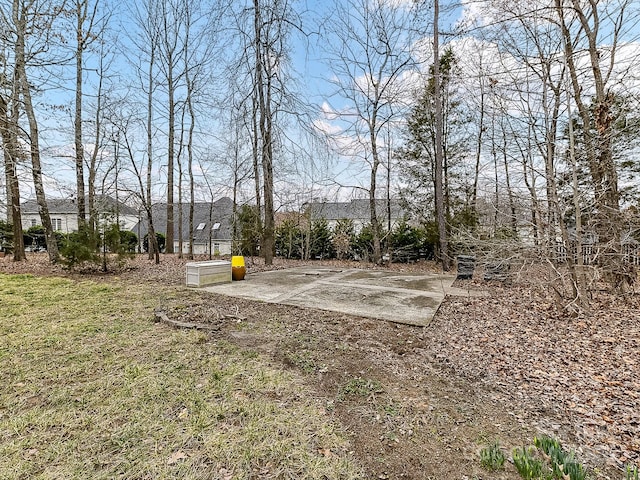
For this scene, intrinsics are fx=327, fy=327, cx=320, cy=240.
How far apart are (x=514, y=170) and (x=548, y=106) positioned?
98 cm

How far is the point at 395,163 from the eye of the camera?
40.2ft

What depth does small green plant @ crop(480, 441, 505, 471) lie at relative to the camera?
1675mm

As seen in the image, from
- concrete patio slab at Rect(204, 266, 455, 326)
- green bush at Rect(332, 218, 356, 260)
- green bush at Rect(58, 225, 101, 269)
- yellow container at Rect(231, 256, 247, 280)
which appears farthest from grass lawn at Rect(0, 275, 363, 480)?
green bush at Rect(332, 218, 356, 260)

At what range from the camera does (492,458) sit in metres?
1.71

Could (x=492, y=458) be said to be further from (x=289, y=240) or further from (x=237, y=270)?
(x=289, y=240)

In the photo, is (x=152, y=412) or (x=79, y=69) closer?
(x=152, y=412)

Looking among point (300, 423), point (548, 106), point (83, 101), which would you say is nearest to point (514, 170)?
point (548, 106)

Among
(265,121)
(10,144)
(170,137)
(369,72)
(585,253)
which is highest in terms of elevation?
(369,72)

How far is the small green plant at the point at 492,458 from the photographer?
1.67m

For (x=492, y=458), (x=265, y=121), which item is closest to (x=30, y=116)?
(x=265, y=121)

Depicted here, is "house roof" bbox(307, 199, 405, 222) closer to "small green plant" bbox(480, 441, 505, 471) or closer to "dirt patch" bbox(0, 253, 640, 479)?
"dirt patch" bbox(0, 253, 640, 479)

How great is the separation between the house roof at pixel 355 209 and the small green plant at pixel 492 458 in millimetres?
10614

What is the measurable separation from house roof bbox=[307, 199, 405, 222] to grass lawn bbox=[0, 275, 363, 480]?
30.2 ft

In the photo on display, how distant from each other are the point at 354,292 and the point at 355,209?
727 cm
